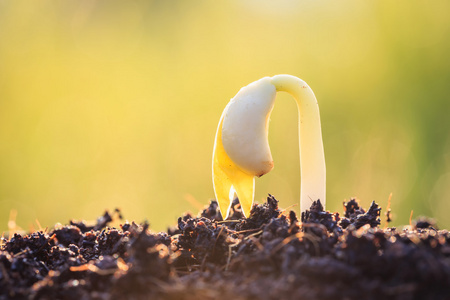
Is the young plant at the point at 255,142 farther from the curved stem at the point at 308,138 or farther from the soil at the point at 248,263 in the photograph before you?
the soil at the point at 248,263

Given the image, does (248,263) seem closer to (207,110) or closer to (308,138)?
(308,138)

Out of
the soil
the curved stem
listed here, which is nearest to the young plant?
the curved stem

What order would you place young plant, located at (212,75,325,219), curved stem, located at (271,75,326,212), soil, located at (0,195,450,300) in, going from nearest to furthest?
soil, located at (0,195,450,300) → young plant, located at (212,75,325,219) → curved stem, located at (271,75,326,212)

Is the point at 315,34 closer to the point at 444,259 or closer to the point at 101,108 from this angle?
the point at 101,108

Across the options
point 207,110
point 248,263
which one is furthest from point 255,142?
point 207,110

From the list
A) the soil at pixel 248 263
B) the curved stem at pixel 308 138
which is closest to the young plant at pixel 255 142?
the curved stem at pixel 308 138

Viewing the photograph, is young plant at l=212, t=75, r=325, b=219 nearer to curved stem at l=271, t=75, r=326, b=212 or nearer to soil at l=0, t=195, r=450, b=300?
curved stem at l=271, t=75, r=326, b=212
